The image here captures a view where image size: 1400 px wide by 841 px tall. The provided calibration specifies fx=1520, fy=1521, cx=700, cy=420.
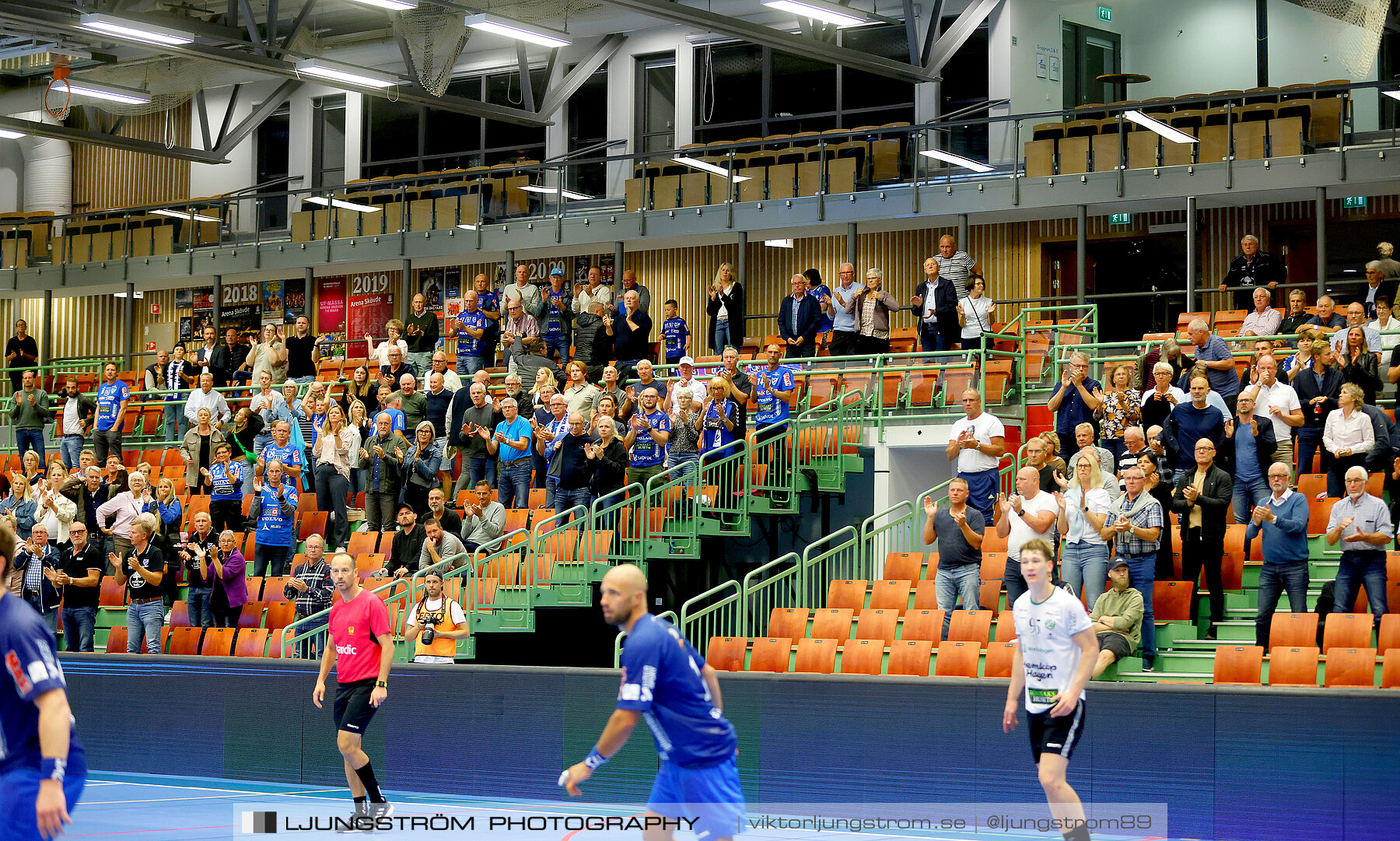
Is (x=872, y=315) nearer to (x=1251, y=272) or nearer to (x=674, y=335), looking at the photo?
(x=674, y=335)

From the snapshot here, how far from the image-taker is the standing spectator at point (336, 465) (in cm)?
1766

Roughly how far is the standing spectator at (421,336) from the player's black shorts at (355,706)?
10665 millimetres

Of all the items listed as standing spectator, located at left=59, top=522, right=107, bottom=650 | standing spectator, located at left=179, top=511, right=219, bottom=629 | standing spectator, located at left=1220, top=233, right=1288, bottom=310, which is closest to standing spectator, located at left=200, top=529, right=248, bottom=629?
standing spectator, located at left=179, top=511, right=219, bottom=629

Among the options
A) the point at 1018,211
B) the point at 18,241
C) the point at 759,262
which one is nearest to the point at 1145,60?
the point at 1018,211

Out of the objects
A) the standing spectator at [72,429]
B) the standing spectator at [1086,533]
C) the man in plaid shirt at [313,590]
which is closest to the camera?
the standing spectator at [1086,533]

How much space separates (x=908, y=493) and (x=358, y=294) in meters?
16.3

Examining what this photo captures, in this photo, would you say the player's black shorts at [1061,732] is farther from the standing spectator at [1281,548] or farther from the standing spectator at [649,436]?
the standing spectator at [649,436]

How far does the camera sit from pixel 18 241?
3077 centimetres

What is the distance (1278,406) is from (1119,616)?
3.12 meters

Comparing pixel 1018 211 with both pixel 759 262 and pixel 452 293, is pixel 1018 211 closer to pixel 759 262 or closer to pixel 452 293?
pixel 759 262

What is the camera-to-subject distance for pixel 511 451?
16.5 m

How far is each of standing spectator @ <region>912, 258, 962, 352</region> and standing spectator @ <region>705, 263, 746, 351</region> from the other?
2.38 meters

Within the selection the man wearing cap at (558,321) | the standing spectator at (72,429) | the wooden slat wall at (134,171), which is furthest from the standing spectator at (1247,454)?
the wooden slat wall at (134,171)

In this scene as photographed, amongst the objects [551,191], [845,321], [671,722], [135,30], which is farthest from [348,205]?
[671,722]
